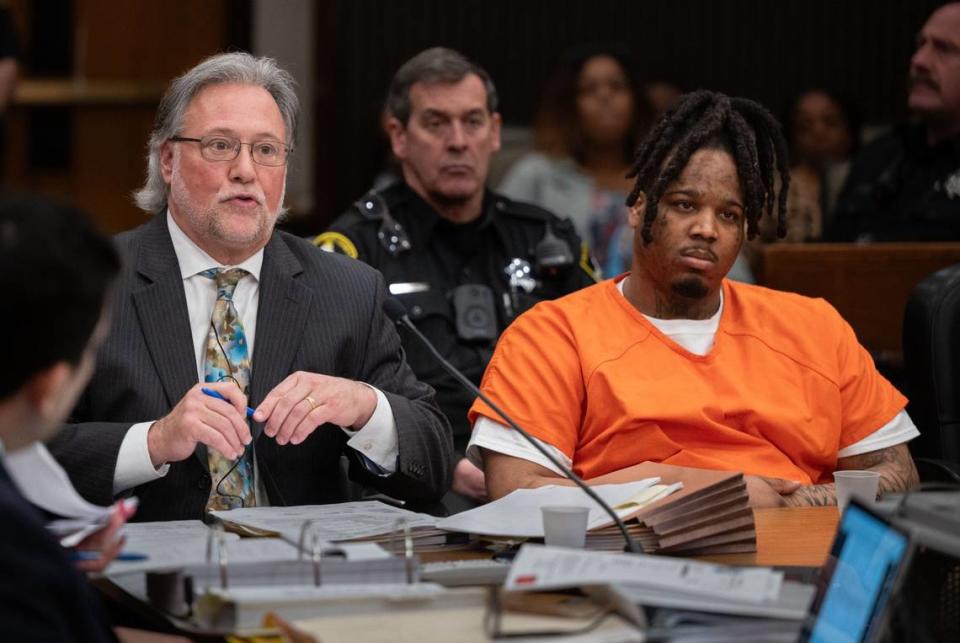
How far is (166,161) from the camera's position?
256 centimetres

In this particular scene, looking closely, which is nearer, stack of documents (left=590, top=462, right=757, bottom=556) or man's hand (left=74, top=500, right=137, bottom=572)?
man's hand (left=74, top=500, right=137, bottom=572)

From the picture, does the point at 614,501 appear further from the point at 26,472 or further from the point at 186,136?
the point at 186,136

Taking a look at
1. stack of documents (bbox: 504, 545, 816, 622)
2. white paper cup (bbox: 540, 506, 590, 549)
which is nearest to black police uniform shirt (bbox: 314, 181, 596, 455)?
white paper cup (bbox: 540, 506, 590, 549)

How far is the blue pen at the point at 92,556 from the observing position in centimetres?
162

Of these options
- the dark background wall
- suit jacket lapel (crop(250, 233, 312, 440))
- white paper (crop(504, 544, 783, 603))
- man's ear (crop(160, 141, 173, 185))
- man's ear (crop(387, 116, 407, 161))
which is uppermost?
the dark background wall

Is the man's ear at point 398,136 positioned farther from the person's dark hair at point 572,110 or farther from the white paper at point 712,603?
the white paper at point 712,603

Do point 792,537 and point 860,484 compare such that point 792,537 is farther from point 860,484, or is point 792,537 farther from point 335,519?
point 335,519

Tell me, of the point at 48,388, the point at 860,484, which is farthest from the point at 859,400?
the point at 48,388

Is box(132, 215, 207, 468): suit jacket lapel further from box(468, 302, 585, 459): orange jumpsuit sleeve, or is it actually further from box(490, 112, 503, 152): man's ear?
box(490, 112, 503, 152): man's ear

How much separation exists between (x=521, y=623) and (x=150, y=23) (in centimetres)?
591

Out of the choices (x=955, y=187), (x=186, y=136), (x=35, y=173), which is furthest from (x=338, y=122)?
(x=186, y=136)

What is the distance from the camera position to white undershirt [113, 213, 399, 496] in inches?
92.7

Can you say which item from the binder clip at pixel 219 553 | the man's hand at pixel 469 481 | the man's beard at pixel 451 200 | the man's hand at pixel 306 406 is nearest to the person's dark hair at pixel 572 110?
the man's beard at pixel 451 200

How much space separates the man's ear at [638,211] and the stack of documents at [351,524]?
2.45ft
